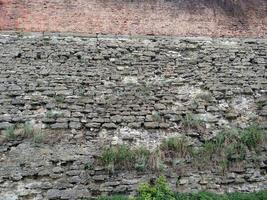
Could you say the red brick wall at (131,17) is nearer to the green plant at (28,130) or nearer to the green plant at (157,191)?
the green plant at (28,130)

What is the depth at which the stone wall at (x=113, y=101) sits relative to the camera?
20.4 feet

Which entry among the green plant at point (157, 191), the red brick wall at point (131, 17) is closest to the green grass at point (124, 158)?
the green plant at point (157, 191)

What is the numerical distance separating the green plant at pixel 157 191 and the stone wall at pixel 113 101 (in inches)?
11.7

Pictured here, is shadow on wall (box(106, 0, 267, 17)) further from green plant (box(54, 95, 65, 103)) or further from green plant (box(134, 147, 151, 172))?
green plant (box(134, 147, 151, 172))

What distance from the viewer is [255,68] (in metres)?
8.21

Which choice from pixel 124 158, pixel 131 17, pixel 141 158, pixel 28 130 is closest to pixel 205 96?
pixel 141 158

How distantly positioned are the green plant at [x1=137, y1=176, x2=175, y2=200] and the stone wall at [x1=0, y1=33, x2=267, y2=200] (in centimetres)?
30

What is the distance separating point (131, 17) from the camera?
8484mm

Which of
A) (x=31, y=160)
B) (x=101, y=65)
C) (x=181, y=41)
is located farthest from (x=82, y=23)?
(x=31, y=160)

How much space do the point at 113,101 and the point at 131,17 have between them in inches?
81.6

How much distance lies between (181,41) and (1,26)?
11.2 ft

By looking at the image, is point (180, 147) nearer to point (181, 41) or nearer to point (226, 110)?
point (226, 110)

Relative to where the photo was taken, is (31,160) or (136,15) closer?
(31,160)

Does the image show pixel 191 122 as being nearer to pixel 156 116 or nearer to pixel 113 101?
pixel 156 116
